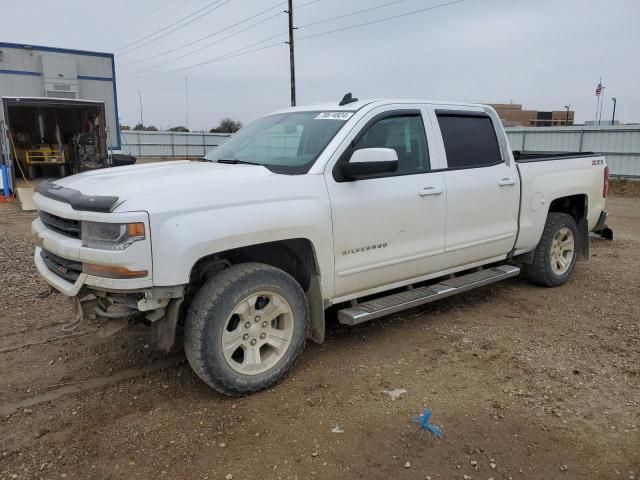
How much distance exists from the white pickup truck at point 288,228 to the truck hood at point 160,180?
0.01 metres

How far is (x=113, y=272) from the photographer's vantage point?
10.0 ft

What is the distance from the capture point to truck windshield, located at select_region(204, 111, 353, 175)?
3992mm

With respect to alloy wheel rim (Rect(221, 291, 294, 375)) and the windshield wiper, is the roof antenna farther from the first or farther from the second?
alloy wheel rim (Rect(221, 291, 294, 375))

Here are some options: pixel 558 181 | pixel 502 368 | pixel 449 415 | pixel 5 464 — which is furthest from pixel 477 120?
pixel 5 464

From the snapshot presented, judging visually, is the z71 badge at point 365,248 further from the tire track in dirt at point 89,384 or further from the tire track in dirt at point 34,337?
the tire track in dirt at point 34,337

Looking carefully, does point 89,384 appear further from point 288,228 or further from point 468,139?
point 468,139

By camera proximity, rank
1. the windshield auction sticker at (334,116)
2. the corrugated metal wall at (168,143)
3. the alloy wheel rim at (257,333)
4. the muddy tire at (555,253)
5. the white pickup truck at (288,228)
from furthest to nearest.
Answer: the corrugated metal wall at (168,143)
the muddy tire at (555,253)
the windshield auction sticker at (334,116)
the alloy wheel rim at (257,333)
the white pickup truck at (288,228)

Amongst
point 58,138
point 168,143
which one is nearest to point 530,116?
point 168,143

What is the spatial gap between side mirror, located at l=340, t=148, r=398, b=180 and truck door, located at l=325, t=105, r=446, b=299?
0.38 ft

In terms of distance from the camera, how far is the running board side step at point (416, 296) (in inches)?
158

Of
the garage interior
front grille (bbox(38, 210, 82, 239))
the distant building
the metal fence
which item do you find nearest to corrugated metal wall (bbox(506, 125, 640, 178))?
the metal fence

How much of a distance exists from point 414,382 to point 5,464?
8.35ft

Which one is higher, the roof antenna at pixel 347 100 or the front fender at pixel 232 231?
the roof antenna at pixel 347 100

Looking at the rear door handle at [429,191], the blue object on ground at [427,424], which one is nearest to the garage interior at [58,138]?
the rear door handle at [429,191]
